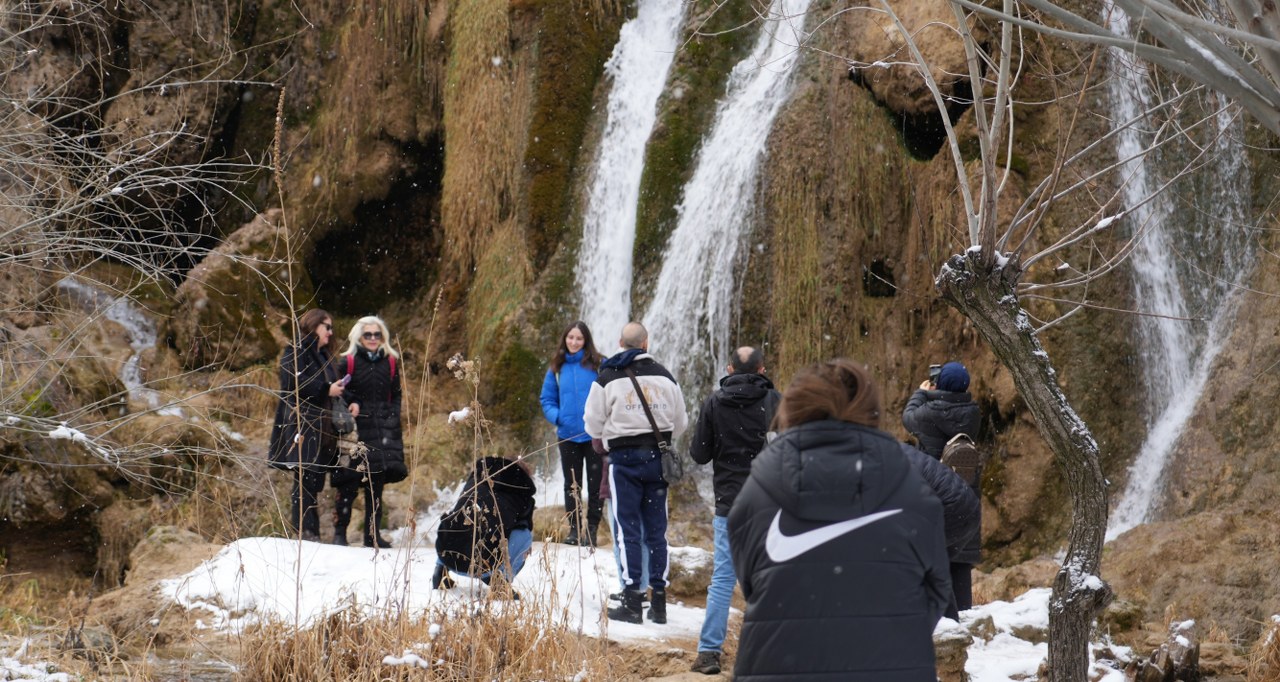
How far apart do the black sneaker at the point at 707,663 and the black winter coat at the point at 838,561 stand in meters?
2.63

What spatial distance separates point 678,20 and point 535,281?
3.64 m

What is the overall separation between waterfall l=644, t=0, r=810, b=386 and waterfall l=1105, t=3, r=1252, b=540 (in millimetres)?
3485

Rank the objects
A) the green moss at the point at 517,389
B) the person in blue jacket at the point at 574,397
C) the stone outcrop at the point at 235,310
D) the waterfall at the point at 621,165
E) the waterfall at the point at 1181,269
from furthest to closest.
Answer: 1. the stone outcrop at the point at 235,310
2. the green moss at the point at 517,389
3. the waterfall at the point at 621,165
4. the waterfall at the point at 1181,269
5. the person in blue jacket at the point at 574,397

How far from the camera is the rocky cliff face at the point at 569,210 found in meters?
9.74

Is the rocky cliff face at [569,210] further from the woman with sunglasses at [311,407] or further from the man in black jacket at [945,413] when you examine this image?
the man in black jacket at [945,413]

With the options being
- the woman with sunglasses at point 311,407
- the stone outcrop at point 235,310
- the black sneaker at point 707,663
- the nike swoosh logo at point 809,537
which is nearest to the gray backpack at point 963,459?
the black sneaker at point 707,663

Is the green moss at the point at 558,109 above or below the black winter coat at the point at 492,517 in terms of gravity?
above

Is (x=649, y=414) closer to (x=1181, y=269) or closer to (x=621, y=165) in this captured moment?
(x=1181, y=269)

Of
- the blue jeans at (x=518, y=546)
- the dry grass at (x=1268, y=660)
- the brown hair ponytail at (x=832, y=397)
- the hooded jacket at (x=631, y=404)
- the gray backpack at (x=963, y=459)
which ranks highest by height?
the hooded jacket at (x=631, y=404)

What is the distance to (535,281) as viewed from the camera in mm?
13203

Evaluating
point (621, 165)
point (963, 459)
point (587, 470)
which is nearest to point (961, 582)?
point (963, 459)

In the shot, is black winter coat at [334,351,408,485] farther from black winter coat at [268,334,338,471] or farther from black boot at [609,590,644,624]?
black boot at [609,590,644,624]

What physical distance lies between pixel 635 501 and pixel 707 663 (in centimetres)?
110

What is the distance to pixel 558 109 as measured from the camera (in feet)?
44.5
